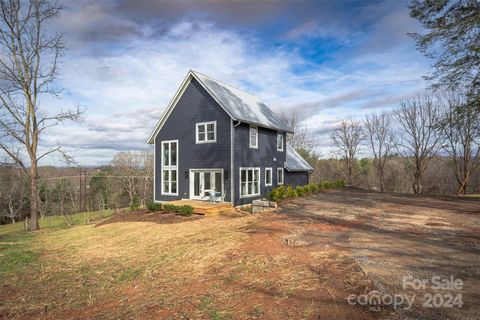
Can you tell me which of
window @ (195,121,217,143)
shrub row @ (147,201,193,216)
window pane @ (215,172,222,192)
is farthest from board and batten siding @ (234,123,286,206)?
shrub row @ (147,201,193,216)

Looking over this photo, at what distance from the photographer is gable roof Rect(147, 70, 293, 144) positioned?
17.1 metres

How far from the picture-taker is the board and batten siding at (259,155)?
16703mm

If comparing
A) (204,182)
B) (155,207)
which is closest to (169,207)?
(155,207)

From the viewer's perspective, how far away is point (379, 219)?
37.4 feet

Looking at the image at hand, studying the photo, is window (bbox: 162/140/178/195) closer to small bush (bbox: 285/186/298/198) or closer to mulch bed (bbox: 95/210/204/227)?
mulch bed (bbox: 95/210/204/227)

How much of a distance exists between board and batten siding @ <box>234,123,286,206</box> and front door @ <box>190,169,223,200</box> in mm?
1244

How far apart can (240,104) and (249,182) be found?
5.65m

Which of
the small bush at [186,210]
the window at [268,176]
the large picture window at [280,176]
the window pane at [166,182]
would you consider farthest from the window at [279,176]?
the small bush at [186,210]

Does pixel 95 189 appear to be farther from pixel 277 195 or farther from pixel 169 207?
pixel 277 195

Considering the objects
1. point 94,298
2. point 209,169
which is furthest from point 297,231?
point 209,169

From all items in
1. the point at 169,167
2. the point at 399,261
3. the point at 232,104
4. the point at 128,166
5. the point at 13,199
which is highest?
the point at 232,104

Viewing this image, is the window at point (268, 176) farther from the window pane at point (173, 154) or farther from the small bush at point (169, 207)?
the small bush at point (169, 207)

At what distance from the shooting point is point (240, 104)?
19.4m

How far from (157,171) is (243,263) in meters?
14.7
